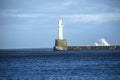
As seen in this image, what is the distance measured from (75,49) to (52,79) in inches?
5161

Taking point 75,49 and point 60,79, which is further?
point 75,49

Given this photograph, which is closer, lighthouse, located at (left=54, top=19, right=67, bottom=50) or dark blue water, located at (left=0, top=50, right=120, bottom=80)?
dark blue water, located at (left=0, top=50, right=120, bottom=80)

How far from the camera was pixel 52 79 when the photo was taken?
144 ft

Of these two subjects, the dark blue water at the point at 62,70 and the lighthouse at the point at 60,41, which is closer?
the dark blue water at the point at 62,70

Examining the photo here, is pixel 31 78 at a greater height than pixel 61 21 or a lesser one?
lesser

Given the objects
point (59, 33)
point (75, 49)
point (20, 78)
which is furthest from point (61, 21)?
point (20, 78)

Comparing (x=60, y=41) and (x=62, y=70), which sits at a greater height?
(x=60, y=41)

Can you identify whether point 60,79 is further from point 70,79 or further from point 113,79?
point 113,79

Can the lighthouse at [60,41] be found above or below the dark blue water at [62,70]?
above

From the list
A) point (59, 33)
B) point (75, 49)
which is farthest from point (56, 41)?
point (75, 49)

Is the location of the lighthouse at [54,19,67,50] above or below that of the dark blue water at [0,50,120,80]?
above

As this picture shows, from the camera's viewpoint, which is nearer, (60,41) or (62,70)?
(62,70)

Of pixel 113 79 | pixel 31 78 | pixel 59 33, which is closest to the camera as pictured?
pixel 113 79

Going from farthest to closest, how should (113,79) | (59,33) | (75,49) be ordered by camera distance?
(75,49), (59,33), (113,79)
